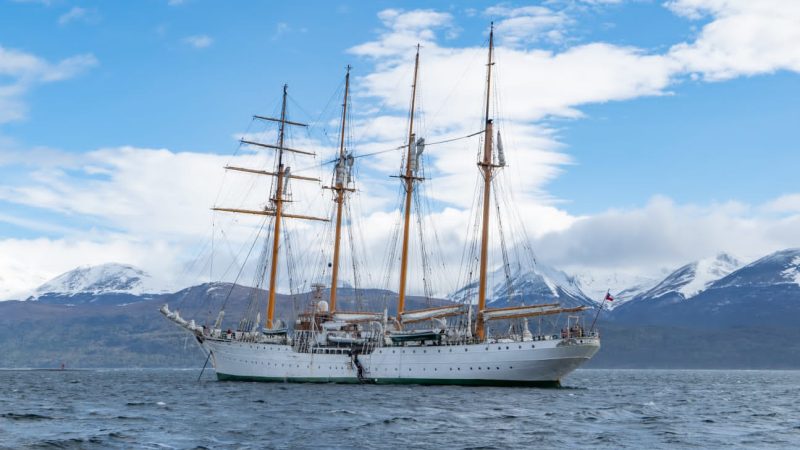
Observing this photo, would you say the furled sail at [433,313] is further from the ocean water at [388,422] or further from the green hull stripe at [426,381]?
the ocean water at [388,422]

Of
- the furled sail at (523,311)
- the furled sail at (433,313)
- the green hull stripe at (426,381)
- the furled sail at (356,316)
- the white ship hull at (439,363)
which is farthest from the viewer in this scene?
the furled sail at (356,316)

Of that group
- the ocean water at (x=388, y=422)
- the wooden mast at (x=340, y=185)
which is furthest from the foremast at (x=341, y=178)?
the ocean water at (x=388, y=422)

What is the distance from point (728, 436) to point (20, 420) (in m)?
43.3

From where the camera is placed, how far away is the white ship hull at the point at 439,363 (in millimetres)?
81625

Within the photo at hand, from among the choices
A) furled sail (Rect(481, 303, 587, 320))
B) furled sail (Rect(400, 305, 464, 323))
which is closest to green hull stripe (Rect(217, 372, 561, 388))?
furled sail (Rect(481, 303, 587, 320))

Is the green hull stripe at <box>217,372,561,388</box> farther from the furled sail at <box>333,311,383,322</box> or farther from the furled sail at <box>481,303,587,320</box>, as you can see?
the furled sail at <box>333,311,383,322</box>

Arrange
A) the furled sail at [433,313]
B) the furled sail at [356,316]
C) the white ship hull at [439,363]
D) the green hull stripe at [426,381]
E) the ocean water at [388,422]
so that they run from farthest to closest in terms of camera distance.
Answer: the furled sail at [356,316]
the furled sail at [433,313]
the green hull stripe at [426,381]
the white ship hull at [439,363]
the ocean water at [388,422]

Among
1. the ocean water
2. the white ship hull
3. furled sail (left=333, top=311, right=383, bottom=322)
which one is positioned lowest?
the ocean water

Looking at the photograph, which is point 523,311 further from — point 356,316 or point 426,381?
point 356,316

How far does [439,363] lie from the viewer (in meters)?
83.6

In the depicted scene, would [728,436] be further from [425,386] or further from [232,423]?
[425,386]

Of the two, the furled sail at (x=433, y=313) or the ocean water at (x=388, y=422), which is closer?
the ocean water at (x=388, y=422)

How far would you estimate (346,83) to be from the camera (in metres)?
109

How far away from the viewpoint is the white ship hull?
81625mm
